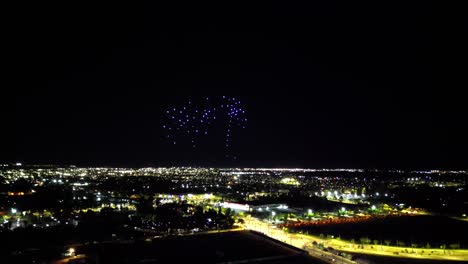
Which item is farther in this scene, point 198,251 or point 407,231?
point 407,231

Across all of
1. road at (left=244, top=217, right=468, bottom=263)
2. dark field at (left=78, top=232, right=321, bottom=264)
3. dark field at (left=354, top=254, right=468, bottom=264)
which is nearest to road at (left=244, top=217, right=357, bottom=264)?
road at (left=244, top=217, right=468, bottom=263)

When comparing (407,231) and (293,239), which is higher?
(407,231)

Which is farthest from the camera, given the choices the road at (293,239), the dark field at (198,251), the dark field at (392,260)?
the dark field at (392,260)

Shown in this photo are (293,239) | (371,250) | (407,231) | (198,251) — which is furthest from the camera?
(407,231)

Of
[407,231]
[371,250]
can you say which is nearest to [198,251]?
[371,250]

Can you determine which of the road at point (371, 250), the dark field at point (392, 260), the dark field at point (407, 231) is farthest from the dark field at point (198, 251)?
the dark field at point (407, 231)

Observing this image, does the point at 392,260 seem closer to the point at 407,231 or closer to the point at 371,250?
the point at 371,250

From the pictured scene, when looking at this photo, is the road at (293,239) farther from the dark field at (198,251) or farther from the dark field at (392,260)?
the dark field at (392,260)

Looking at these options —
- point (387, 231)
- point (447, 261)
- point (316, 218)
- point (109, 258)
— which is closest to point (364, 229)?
point (387, 231)
